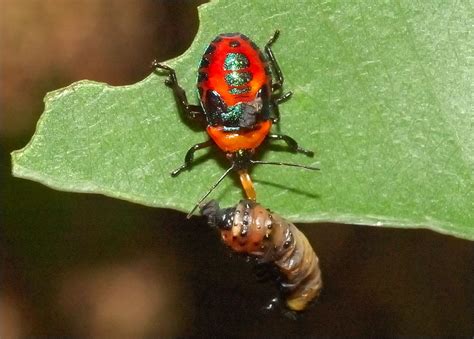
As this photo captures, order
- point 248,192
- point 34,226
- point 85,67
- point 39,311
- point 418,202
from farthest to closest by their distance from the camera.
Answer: point 85,67 → point 39,311 → point 34,226 → point 248,192 → point 418,202

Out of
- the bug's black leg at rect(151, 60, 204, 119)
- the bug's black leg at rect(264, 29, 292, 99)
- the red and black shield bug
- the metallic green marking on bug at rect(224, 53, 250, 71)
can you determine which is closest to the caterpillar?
the red and black shield bug

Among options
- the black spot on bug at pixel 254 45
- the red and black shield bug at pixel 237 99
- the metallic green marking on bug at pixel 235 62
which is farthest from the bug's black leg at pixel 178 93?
the black spot on bug at pixel 254 45

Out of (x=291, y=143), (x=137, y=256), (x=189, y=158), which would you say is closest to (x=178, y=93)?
(x=189, y=158)

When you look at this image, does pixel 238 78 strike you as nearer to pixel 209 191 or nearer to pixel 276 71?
pixel 276 71

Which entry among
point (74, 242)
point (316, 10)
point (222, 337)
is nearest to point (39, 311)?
point (74, 242)

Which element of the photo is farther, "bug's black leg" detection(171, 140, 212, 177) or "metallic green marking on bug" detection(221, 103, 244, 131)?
"metallic green marking on bug" detection(221, 103, 244, 131)

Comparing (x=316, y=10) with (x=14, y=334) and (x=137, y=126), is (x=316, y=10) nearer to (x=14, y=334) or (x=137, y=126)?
(x=137, y=126)

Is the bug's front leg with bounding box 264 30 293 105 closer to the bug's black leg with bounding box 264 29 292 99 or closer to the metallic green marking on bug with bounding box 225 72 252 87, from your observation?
the bug's black leg with bounding box 264 29 292 99
